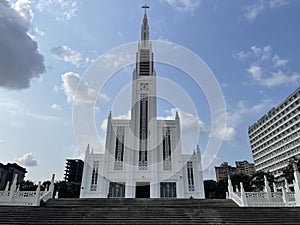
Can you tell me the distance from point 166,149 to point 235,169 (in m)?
92.5

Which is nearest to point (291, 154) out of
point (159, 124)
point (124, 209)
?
point (159, 124)

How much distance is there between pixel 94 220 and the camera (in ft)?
30.0

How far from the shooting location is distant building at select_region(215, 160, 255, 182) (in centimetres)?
10688

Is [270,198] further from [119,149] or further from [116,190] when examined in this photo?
[119,149]

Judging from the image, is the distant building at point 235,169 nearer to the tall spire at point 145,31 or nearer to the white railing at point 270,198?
the tall spire at point 145,31

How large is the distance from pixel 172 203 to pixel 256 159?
203 feet

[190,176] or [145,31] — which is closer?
[190,176]

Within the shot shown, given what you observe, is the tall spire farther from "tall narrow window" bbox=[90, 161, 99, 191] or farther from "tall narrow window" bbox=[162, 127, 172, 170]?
"tall narrow window" bbox=[90, 161, 99, 191]

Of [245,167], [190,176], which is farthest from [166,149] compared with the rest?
[245,167]

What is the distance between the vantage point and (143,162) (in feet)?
98.2

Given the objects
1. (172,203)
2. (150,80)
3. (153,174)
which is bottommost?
(172,203)

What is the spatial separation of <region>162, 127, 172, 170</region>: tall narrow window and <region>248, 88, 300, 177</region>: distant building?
34.7 metres

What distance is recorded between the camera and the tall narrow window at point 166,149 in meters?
29.6

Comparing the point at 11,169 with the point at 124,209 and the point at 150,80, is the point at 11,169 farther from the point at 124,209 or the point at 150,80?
the point at 124,209
